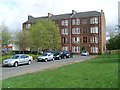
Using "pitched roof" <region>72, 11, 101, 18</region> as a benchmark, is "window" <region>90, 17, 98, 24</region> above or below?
below

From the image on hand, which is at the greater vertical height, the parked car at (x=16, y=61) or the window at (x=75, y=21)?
the window at (x=75, y=21)

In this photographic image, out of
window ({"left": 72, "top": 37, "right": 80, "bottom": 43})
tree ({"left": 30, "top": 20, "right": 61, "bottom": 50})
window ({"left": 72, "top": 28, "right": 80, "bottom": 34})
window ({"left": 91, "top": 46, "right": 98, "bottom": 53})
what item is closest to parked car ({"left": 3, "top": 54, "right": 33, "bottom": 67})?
tree ({"left": 30, "top": 20, "right": 61, "bottom": 50})

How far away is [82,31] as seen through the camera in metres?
90.1

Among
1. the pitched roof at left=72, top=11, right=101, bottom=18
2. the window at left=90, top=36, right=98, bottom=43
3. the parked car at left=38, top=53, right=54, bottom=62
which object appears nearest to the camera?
the parked car at left=38, top=53, right=54, bottom=62

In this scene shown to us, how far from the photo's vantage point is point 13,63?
31.7 meters

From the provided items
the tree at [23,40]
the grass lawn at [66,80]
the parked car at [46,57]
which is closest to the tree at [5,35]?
the tree at [23,40]

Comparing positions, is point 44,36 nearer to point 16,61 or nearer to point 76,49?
point 76,49

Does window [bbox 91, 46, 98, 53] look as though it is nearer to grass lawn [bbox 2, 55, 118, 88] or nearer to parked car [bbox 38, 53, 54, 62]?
parked car [bbox 38, 53, 54, 62]

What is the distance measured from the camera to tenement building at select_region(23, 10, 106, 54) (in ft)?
282

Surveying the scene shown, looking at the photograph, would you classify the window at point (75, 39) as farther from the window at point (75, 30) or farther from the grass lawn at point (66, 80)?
the grass lawn at point (66, 80)

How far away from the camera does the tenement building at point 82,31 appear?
282 feet

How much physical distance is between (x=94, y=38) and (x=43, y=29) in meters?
26.6

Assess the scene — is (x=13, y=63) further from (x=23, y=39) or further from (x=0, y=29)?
(x=23, y=39)

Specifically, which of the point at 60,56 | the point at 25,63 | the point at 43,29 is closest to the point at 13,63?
the point at 25,63
